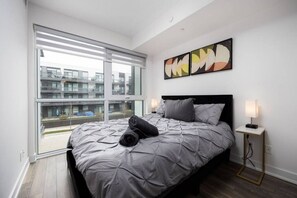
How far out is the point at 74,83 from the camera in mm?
2895

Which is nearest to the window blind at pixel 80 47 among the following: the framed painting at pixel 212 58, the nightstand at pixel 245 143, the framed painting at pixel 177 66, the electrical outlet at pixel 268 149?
the framed painting at pixel 177 66

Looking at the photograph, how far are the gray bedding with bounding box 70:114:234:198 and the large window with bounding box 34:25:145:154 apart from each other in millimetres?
1638

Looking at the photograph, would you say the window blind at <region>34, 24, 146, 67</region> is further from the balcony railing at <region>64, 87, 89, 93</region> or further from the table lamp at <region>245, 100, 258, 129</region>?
the table lamp at <region>245, 100, 258, 129</region>

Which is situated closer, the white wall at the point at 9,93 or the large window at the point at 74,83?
the white wall at the point at 9,93

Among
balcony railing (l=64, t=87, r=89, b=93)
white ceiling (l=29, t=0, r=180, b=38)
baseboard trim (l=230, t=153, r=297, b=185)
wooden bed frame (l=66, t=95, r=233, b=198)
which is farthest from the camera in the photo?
balcony railing (l=64, t=87, r=89, b=93)

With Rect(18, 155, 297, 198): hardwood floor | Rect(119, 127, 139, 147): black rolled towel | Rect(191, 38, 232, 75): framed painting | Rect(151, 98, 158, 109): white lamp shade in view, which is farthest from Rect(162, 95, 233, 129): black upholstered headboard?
Rect(119, 127, 139, 147): black rolled towel

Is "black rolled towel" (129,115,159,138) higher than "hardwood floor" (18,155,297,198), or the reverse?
"black rolled towel" (129,115,159,138)

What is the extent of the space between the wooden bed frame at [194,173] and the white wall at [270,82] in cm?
12

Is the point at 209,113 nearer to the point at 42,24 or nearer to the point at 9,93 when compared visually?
the point at 9,93

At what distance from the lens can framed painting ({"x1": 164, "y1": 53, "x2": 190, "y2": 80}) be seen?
2978 millimetres

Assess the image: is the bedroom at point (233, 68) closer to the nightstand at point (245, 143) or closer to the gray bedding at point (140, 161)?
the nightstand at point (245, 143)

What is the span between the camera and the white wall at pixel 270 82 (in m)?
1.73

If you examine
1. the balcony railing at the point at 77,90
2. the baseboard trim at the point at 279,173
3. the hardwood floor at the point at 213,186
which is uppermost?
the balcony railing at the point at 77,90

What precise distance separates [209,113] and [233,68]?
0.89 metres
